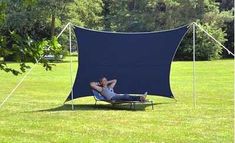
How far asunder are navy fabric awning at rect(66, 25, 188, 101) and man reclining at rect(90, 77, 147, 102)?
524 mm

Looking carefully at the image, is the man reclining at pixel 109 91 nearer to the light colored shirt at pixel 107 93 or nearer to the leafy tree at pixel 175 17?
the light colored shirt at pixel 107 93

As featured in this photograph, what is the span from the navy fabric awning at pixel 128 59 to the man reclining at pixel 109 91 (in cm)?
52

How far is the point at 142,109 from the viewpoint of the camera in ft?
39.4

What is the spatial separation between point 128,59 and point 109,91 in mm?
1192

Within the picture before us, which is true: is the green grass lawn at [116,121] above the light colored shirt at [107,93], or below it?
below

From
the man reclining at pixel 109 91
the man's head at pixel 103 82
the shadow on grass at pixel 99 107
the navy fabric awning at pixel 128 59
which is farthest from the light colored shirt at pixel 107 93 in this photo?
the navy fabric awning at pixel 128 59

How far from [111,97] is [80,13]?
35.3 meters

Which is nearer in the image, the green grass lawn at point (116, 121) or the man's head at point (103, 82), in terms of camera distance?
the green grass lawn at point (116, 121)

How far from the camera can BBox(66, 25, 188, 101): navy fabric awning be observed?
12.4 metres

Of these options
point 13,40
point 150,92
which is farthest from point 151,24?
point 13,40

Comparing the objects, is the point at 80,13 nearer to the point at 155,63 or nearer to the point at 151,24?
the point at 151,24

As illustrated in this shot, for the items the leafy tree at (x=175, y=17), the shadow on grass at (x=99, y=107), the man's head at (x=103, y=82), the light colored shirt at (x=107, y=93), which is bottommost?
the shadow on grass at (x=99, y=107)

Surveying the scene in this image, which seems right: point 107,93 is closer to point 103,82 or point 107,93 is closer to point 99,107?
point 103,82

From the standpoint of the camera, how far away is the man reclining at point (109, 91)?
11.8 metres
